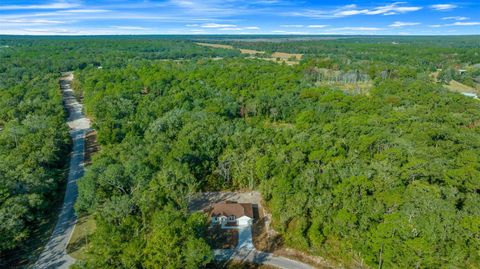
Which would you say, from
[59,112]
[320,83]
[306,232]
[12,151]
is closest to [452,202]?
[306,232]

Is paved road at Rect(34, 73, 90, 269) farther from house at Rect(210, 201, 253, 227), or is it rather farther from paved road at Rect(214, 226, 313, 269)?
house at Rect(210, 201, 253, 227)

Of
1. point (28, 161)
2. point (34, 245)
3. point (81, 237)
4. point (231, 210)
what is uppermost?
point (28, 161)

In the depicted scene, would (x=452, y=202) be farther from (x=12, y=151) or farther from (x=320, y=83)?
(x=320, y=83)

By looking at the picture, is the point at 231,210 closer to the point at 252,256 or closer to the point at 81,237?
the point at 252,256

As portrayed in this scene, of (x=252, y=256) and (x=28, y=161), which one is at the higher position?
(x=28, y=161)

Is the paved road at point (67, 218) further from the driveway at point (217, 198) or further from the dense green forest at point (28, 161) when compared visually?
the driveway at point (217, 198)

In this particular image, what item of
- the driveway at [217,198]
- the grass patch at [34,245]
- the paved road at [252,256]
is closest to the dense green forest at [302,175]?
the driveway at [217,198]

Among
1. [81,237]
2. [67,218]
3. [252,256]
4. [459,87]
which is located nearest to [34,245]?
[81,237]
